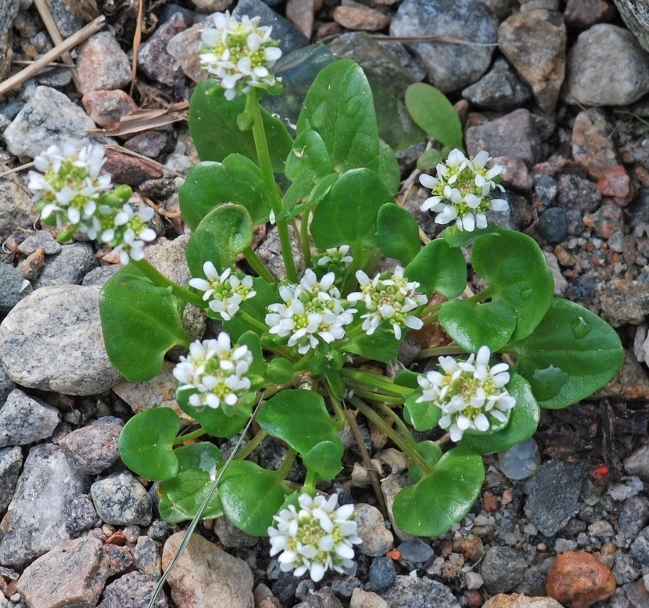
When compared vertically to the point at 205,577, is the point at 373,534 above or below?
below

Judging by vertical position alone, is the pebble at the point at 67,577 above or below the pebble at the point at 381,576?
above

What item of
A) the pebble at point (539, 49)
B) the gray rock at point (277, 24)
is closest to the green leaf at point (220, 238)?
the gray rock at point (277, 24)

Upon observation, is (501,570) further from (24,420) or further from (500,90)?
(500,90)

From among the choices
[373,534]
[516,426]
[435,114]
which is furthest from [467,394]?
[435,114]

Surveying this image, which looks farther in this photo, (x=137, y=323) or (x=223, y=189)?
(x=223, y=189)

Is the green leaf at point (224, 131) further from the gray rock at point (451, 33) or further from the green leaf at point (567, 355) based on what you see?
the green leaf at point (567, 355)

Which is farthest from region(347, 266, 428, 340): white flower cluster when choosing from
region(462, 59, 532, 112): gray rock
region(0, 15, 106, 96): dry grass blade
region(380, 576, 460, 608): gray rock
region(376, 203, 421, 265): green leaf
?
region(0, 15, 106, 96): dry grass blade

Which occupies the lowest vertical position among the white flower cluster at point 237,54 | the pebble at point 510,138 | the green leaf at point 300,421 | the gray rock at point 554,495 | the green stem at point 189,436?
the gray rock at point 554,495
